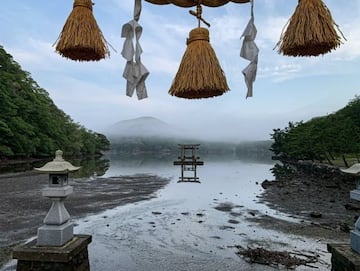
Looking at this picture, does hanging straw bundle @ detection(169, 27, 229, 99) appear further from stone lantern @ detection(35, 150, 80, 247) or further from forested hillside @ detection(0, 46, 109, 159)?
forested hillside @ detection(0, 46, 109, 159)

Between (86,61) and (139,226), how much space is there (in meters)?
7.70

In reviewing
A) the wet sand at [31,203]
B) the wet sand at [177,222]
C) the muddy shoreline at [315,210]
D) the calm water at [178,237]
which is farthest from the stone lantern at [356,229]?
the wet sand at [31,203]

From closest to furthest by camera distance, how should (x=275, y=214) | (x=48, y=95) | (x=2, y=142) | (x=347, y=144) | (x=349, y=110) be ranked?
(x=275, y=214) < (x=347, y=144) < (x=2, y=142) < (x=349, y=110) < (x=48, y=95)

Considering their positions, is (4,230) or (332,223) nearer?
(4,230)

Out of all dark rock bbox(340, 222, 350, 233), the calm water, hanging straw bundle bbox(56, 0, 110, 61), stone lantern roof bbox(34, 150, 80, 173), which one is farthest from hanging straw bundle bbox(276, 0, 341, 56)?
dark rock bbox(340, 222, 350, 233)

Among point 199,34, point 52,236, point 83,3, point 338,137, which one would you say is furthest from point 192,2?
point 338,137

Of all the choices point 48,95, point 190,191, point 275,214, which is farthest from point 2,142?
point 275,214

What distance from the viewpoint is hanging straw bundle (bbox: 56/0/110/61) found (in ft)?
7.12

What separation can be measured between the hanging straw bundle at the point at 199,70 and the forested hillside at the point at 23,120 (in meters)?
28.8

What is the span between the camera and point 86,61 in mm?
2430

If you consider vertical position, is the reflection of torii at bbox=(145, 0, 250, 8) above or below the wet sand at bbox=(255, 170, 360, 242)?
above

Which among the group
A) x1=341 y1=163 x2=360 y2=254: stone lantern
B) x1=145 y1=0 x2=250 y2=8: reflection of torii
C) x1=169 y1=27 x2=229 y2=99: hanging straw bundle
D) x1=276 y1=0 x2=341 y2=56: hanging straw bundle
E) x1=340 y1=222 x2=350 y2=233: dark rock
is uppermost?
x1=145 y1=0 x2=250 y2=8: reflection of torii

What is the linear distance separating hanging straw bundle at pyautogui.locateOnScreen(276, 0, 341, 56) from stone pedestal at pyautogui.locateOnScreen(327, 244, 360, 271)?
1.87 metres

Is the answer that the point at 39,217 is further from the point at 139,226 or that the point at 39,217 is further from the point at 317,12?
the point at 317,12
